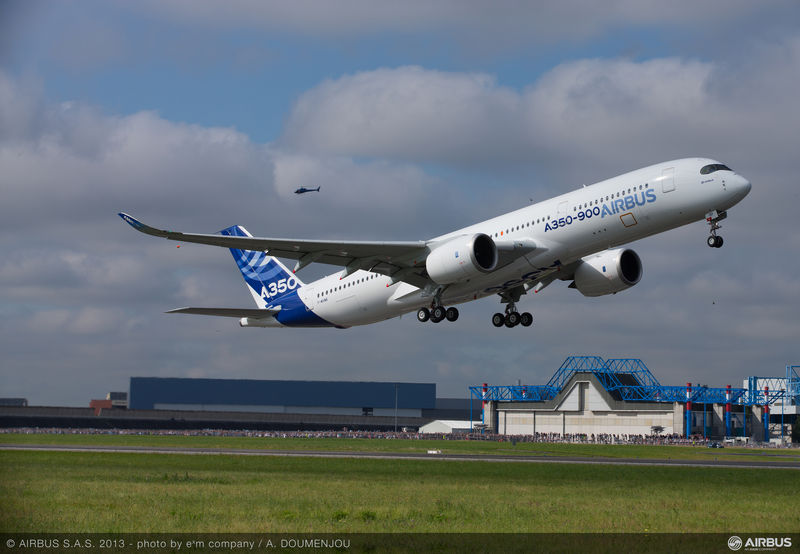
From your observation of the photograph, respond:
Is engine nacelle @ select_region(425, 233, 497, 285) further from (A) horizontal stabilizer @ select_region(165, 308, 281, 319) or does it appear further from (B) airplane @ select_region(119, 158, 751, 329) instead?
(A) horizontal stabilizer @ select_region(165, 308, 281, 319)

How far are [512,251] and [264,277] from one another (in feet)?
80.8

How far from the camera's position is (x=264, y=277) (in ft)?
207

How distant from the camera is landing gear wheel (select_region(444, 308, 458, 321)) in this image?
5025cm

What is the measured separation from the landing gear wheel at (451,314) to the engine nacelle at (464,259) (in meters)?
5.65

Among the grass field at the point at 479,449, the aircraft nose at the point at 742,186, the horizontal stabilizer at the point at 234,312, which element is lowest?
the grass field at the point at 479,449

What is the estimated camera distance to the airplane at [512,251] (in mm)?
39438

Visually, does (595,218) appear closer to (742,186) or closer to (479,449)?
(742,186)

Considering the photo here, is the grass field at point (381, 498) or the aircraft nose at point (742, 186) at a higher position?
the aircraft nose at point (742, 186)

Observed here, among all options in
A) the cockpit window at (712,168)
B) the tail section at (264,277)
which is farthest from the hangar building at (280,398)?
the cockpit window at (712,168)

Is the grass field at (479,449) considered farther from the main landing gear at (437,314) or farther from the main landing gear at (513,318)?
the main landing gear at (437,314)

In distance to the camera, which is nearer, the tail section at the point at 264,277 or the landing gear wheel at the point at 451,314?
the landing gear wheel at the point at 451,314
